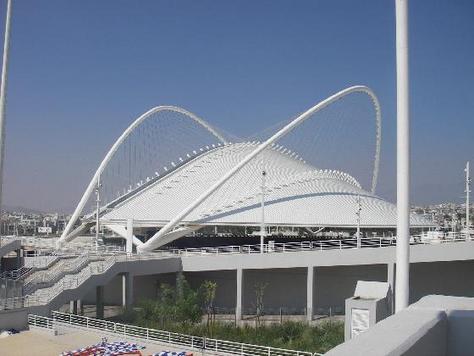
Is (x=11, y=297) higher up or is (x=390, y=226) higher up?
(x=390, y=226)

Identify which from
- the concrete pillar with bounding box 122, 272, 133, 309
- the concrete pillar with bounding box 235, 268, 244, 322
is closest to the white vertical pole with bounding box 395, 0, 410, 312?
the concrete pillar with bounding box 235, 268, 244, 322

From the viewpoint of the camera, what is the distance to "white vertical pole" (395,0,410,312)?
12.0m

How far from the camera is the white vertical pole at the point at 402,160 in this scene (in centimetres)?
1201

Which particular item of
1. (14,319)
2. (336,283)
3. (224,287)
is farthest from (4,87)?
(336,283)

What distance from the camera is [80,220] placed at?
5650cm

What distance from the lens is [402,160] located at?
12414 mm

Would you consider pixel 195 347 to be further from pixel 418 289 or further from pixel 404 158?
pixel 418 289

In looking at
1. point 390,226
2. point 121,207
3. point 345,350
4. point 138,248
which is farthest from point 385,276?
point 345,350

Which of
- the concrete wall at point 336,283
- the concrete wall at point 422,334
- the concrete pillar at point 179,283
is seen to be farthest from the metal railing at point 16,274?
the concrete wall at point 422,334

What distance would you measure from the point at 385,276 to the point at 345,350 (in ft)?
119

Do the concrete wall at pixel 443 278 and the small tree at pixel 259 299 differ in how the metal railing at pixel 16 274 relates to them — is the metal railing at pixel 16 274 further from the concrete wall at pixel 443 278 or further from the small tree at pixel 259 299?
the concrete wall at pixel 443 278

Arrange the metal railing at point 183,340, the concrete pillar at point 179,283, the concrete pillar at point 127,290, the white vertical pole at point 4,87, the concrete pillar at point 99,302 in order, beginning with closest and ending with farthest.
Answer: the metal railing at point 183,340 < the white vertical pole at point 4,87 < the concrete pillar at point 179,283 < the concrete pillar at point 99,302 < the concrete pillar at point 127,290

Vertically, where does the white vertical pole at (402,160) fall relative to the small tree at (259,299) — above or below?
above

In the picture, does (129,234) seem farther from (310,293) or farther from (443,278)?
(443,278)
